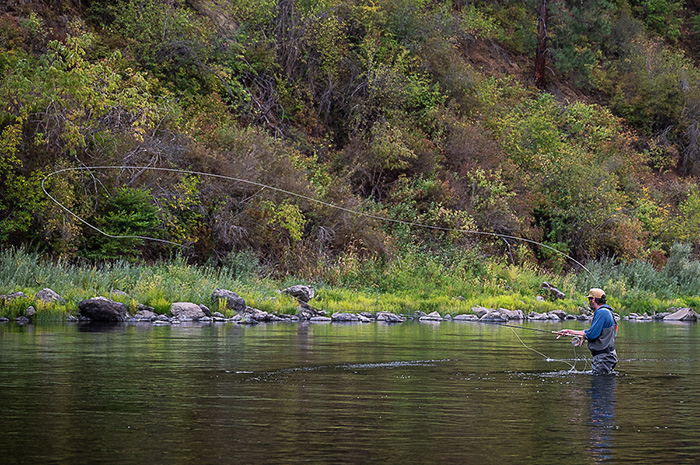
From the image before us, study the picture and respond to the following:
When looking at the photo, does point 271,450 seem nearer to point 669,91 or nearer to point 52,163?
point 52,163

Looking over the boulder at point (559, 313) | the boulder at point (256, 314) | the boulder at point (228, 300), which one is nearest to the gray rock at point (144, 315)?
the boulder at point (228, 300)

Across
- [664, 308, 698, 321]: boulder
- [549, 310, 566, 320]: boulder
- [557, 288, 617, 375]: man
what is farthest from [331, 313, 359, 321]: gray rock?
[557, 288, 617, 375]: man

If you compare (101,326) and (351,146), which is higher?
(351,146)

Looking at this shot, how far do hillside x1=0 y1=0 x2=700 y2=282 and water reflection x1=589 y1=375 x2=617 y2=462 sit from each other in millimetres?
13528

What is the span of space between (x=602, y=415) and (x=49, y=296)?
52.0 ft

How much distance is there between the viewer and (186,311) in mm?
23031

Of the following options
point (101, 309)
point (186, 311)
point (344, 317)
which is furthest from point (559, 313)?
point (101, 309)

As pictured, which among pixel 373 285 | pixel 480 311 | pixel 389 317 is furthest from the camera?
pixel 373 285

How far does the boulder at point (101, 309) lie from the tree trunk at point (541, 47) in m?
37.5

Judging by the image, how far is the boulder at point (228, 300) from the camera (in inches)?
947

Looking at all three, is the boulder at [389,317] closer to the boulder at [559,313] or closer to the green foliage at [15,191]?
the boulder at [559,313]

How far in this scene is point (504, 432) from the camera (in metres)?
8.07

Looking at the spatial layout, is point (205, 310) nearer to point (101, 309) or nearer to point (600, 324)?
point (101, 309)

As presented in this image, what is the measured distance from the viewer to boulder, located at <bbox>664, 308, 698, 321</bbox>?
1224 inches
